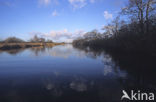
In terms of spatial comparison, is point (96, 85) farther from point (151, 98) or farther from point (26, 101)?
point (26, 101)

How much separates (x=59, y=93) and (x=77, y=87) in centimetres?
93

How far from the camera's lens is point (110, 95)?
3.32 m

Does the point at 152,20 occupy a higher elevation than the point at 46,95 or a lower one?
higher

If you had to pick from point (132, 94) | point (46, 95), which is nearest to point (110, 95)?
point (132, 94)

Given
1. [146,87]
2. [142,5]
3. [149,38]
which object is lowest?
[146,87]

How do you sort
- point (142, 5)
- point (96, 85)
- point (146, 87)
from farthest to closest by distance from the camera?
1. point (142, 5)
2. point (96, 85)
3. point (146, 87)

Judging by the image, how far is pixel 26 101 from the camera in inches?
118

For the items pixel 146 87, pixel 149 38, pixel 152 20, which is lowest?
pixel 146 87

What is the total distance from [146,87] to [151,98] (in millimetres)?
877

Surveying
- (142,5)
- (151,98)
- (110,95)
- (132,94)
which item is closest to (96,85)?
(110,95)

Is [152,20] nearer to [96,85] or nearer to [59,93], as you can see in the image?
[96,85]

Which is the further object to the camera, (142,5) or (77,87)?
(142,5)

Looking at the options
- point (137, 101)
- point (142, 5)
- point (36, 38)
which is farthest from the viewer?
point (36, 38)

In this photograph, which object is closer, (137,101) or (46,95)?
(137,101)
